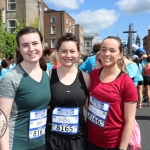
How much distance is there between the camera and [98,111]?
2.37m

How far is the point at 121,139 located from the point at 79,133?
39 centimetres

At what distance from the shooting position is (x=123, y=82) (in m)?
2.29

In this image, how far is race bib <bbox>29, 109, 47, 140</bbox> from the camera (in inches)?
82.8

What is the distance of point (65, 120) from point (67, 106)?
135mm

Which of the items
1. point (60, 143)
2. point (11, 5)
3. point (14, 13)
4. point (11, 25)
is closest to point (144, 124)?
point (60, 143)

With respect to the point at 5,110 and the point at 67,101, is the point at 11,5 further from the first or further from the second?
the point at 5,110

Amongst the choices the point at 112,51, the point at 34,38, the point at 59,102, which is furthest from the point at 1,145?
the point at 112,51

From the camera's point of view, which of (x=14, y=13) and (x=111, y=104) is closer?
(x=111, y=104)

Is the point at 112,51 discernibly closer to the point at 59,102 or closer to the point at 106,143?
the point at 59,102

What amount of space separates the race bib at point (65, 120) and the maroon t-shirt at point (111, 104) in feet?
0.59

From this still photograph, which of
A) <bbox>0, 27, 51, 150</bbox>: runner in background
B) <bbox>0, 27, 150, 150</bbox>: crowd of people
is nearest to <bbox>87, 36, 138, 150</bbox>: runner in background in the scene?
<bbox>0, 27, 150, 150</bbox>: crowd of people

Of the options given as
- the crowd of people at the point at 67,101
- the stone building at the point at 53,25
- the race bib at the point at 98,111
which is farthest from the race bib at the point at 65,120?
the stone building at the point at 53,25

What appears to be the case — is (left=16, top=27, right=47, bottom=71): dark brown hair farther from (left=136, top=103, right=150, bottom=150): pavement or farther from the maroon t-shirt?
(left=136, top=103, right=150, bottom=150): pavement

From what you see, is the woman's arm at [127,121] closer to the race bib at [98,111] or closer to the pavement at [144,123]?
the race bib at [98,111]
